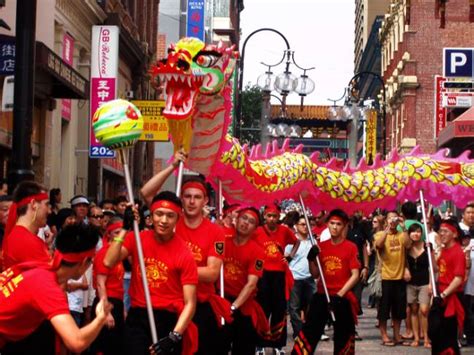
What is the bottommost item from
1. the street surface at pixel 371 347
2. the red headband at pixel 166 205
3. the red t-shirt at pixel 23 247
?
the street surface at pixel 371 347

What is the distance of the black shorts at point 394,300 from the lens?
16.7m

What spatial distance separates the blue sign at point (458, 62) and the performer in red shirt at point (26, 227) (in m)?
26.4

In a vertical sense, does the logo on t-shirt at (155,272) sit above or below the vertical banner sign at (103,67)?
below

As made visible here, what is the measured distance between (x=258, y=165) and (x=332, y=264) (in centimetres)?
206

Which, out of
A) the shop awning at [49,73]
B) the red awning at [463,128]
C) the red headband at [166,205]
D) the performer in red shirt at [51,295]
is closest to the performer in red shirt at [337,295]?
the red headband at [166,205]

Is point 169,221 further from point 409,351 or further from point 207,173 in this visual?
point 409,351

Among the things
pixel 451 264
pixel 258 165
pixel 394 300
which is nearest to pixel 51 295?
pixel 451 264

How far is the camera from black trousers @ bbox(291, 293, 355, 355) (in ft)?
41.2

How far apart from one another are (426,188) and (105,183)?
63.2ft

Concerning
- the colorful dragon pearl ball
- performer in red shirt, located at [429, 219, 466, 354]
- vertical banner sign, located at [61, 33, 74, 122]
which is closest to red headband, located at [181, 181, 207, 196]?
the colorful dragon pearl ball

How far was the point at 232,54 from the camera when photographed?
1097cm

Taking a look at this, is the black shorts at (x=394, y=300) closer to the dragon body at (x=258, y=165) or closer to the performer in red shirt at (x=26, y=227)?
the dragon body at (x=258, y=165)

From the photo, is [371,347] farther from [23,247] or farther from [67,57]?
[67,57]

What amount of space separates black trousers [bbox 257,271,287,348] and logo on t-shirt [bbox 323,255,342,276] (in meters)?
1.66
